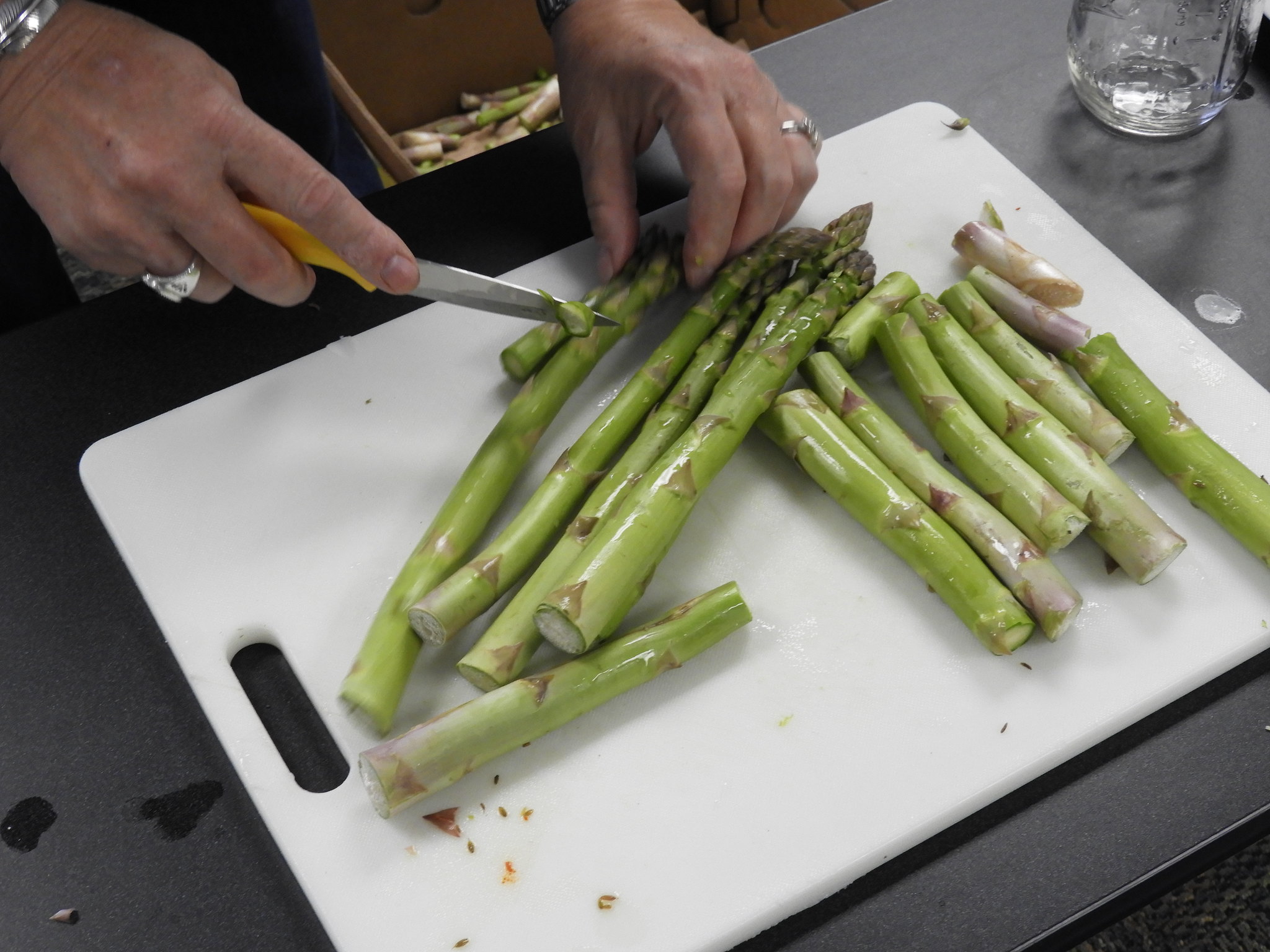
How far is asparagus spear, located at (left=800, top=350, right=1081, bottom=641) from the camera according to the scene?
177 cm

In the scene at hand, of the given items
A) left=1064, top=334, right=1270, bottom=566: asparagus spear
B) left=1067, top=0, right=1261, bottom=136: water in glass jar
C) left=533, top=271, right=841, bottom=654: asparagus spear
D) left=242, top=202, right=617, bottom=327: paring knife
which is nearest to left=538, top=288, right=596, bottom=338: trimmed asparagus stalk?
left=242, top=202, right=617, bottom=327: paring knife

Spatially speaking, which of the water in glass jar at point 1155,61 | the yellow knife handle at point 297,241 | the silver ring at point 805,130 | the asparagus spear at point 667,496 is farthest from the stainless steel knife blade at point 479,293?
the water in glass jar at point 1155,61

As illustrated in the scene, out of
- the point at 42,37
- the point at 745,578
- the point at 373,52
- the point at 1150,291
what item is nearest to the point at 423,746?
the point at 745,578

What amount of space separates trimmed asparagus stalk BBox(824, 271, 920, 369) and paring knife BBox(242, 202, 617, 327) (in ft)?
1.44

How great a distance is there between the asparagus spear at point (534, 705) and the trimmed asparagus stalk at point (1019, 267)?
94 centimetres

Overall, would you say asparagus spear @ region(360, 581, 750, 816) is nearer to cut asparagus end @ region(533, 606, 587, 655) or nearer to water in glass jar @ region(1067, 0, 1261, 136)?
cut asparagus end @ region(533, 606, 587, 655)

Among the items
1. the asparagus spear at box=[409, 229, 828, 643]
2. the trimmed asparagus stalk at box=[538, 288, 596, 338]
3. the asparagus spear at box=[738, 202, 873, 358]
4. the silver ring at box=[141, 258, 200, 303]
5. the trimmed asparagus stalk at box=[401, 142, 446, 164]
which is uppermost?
the silver ring at box=[141, 258, 200, 303]

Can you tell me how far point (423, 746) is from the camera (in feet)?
5.32

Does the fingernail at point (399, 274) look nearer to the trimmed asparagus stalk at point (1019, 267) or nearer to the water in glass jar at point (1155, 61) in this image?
the trimmed asparagus stalk at point (1019, 267)

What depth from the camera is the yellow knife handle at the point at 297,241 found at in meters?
1.85

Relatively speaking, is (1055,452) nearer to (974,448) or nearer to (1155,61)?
(974,448)

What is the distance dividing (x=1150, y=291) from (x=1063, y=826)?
1141mm

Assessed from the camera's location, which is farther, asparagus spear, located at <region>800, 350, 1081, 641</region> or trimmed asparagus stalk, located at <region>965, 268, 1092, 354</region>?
trimmed asparagus stalk, located at <region>965, 268, 1092, 354</region>

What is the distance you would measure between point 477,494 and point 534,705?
16.7 inches
